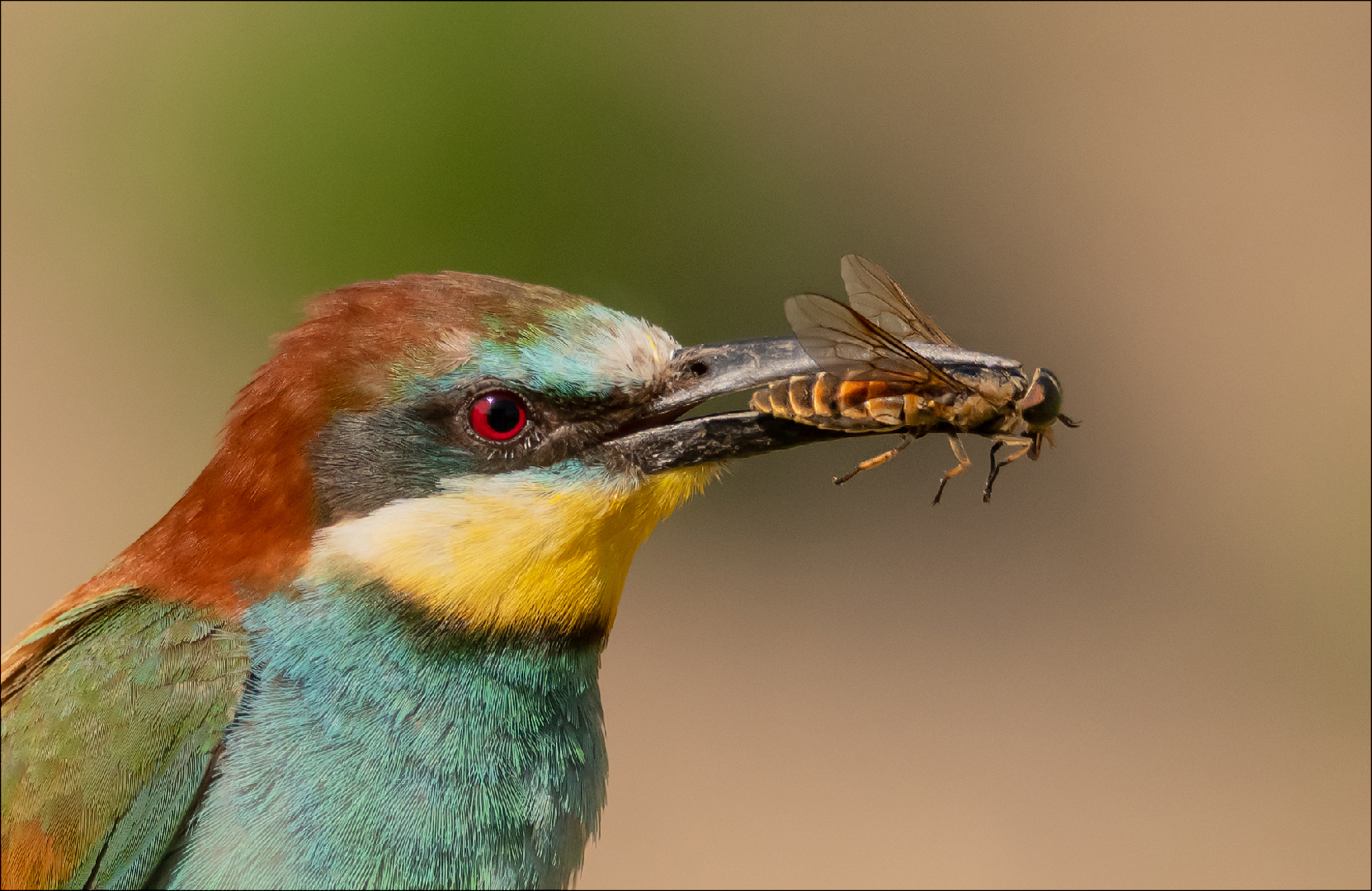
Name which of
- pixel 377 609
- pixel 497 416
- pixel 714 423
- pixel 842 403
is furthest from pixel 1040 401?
pixel 377 609

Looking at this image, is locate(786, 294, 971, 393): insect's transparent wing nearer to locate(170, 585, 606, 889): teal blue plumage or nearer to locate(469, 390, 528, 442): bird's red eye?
locate(469, 390, 528, 442): bird's red eye

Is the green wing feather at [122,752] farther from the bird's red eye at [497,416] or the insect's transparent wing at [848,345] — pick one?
the insect's transparent wing at [848,345]

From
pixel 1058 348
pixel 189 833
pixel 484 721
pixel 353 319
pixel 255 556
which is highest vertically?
pixel 1058 348

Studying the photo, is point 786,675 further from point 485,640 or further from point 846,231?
point 485,640

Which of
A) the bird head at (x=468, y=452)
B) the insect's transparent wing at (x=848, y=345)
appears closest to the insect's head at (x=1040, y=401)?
the insect's transparent wing at (x=848, y=345)

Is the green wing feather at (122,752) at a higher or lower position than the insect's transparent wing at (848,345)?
lower

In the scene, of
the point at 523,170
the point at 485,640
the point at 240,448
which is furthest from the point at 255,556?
the point at 523,170

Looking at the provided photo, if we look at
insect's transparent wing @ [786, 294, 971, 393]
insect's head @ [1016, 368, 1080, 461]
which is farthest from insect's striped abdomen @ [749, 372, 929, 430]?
insect's head @ [1016, 368, 1080, 461]

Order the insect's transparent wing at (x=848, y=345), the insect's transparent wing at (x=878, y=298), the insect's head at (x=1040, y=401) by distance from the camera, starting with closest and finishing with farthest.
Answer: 1. the insect's transparent wing at (x=848, y=345)
2. the insect's head at (x=1040, y=401)
3. the insect's transparent wing at (x=878, y=298)
